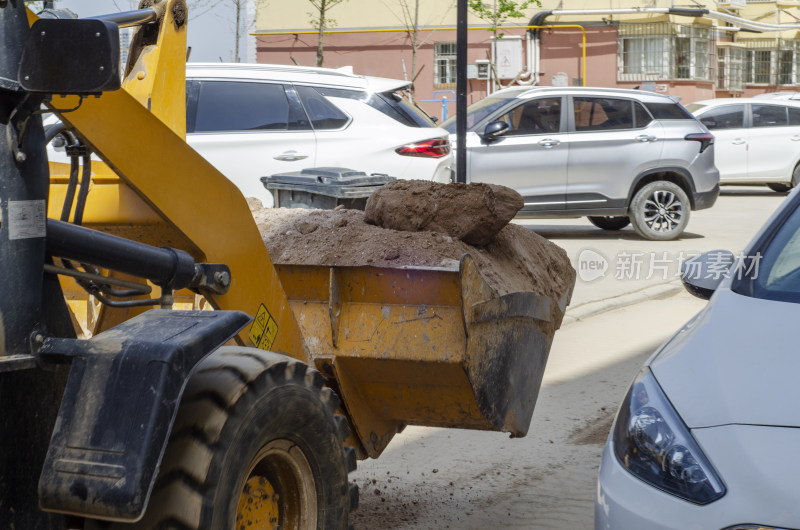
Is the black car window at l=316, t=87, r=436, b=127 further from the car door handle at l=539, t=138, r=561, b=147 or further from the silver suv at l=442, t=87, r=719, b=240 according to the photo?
the car door handle at l=539, t=138, r=561, b=147

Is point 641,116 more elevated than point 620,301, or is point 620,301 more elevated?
point 641,116

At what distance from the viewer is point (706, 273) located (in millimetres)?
4031

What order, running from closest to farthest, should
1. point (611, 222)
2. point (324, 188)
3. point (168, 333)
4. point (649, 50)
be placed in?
point (168, 333), point (324, 188), point (611, 222), point (649, 50)

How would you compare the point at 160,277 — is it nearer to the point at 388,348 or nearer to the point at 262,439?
the point at 262,439

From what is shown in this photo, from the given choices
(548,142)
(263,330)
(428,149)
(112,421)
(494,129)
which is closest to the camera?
(112,421)

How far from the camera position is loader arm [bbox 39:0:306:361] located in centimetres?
265

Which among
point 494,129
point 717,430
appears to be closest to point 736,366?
point 717,430

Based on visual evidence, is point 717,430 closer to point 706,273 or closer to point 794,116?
point 706,273

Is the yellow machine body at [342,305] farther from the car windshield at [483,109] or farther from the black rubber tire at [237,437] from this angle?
the car windshield at [483,109]

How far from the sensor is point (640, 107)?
45.8ft

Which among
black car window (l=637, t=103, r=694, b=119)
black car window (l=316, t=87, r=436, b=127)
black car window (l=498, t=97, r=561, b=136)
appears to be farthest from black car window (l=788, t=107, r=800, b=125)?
black car window (l=316, t=87, r=436, b=127)

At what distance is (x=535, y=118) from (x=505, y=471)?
9.38m

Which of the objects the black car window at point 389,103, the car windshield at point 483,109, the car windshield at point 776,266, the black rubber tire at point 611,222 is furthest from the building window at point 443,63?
the car windshield at point 776,266

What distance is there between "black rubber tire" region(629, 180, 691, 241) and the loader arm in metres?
11.0
